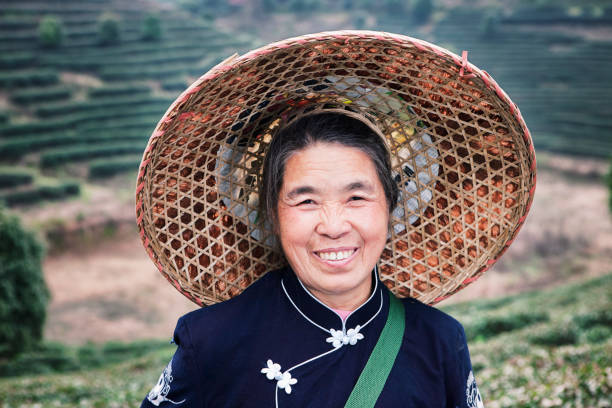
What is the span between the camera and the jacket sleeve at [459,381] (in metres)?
1.20

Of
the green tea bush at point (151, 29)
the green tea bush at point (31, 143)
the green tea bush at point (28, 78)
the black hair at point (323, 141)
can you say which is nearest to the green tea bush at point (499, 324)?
the black hair at point (323, 141)

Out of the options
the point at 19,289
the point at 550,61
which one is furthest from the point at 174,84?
the point at 550,61

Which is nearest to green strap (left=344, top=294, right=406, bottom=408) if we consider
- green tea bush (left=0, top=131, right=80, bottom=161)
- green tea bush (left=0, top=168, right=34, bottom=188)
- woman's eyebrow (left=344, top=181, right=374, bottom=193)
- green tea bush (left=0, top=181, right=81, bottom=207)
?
woman's eyebrow (left=344, top=181, right=374, bottom=193)

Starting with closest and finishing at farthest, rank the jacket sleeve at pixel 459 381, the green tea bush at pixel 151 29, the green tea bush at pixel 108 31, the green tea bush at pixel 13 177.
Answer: the jacket sleeve at pixel 459 381 < the green tea bush at pixel 13 177 < the green tea bush at pixel 108 31 < the green tea bush at pixel 151 29

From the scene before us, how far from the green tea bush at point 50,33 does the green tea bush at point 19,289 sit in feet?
59.8

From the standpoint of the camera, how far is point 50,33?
22656 millimetres

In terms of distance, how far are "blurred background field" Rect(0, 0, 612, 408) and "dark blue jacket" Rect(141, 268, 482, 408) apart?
208 centimetres

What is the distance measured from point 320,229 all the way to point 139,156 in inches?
775

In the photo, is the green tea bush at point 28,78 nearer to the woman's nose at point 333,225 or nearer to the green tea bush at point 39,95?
the green tea bush at point 39,95

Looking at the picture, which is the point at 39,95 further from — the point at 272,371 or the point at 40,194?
the point at 272,371

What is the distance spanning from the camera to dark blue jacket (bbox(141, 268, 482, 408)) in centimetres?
112

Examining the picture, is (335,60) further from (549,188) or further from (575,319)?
(549,188)

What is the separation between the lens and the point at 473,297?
41.1 feet

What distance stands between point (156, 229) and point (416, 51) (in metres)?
0.83
